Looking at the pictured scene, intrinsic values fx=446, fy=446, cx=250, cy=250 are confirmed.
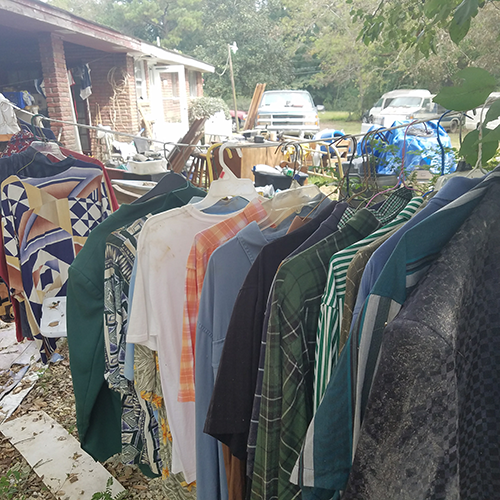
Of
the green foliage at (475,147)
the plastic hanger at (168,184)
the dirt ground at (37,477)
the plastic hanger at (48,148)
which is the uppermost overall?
the green foliage at (475,147)

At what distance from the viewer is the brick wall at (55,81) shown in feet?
25.1

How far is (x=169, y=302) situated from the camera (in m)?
1.60

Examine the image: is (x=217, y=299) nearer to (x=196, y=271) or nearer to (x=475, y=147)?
(x=196, y=271)

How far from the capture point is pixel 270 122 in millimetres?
15023

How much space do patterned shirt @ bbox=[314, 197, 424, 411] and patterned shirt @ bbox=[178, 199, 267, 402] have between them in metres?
0.51

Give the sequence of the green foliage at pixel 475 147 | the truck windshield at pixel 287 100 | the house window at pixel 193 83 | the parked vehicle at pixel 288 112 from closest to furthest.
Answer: the green foliage at pixel 475 147 < the parked vehicle at pixel 288 112 < the truck windshield at pixel 287 100 < the house window at pixel 193 83

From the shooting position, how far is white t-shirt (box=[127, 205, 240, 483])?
1561 mm

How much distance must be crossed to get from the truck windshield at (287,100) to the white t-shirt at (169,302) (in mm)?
14292

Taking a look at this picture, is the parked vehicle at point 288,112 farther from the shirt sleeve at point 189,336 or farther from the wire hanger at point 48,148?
the shirt sleeve at point 189,336

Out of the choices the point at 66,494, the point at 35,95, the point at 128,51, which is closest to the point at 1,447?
the point at 66,494

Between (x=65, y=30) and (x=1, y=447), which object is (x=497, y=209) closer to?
(x=1, y=447)

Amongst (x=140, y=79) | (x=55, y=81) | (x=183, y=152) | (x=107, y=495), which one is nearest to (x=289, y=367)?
(x=107, y=495)

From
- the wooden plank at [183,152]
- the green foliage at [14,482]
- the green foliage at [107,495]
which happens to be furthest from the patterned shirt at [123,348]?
the wooden plank at [183,152]

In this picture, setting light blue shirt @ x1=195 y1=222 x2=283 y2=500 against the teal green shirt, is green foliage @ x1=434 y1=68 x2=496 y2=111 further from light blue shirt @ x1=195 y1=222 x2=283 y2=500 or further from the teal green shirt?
the teal green shirt
